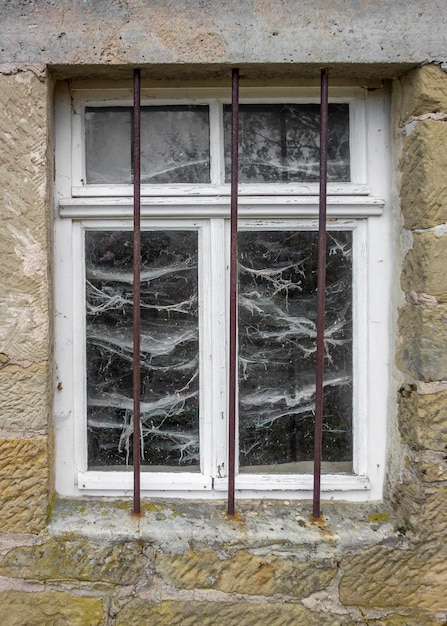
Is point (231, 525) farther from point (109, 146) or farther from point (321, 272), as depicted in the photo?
point (109, 146)

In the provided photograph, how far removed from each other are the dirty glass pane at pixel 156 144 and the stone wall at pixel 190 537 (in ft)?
0.56

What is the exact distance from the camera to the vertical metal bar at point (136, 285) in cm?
157

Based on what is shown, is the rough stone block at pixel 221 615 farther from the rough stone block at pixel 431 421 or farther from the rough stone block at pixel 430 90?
the rough stone block at pixel 430 90

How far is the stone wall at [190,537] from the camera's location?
1548mm

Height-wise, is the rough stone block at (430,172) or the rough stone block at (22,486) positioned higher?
the rough stone block at (430,172)

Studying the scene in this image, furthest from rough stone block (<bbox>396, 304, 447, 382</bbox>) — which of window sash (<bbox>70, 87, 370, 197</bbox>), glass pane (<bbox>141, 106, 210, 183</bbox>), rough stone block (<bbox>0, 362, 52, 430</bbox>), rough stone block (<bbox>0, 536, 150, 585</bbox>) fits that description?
rough stone block (<bbox>0, 362, 52, 430</bbox>)

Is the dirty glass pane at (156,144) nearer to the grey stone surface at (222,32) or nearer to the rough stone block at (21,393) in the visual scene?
the grey stone surface at (222,32)

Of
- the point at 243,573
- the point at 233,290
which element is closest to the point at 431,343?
the point at 233,290

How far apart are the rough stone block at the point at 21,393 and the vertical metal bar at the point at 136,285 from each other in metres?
0.26

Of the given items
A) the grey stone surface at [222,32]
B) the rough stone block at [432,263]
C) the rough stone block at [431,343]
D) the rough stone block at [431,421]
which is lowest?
the rough stone block at [431,421]

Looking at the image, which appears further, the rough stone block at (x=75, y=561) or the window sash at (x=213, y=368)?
the window sash at (x=213, y=368)

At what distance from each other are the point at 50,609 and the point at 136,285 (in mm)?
971

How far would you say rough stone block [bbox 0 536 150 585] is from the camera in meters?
1.56

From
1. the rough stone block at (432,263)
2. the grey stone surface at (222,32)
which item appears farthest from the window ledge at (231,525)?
the grey stone surface at (222,32)
